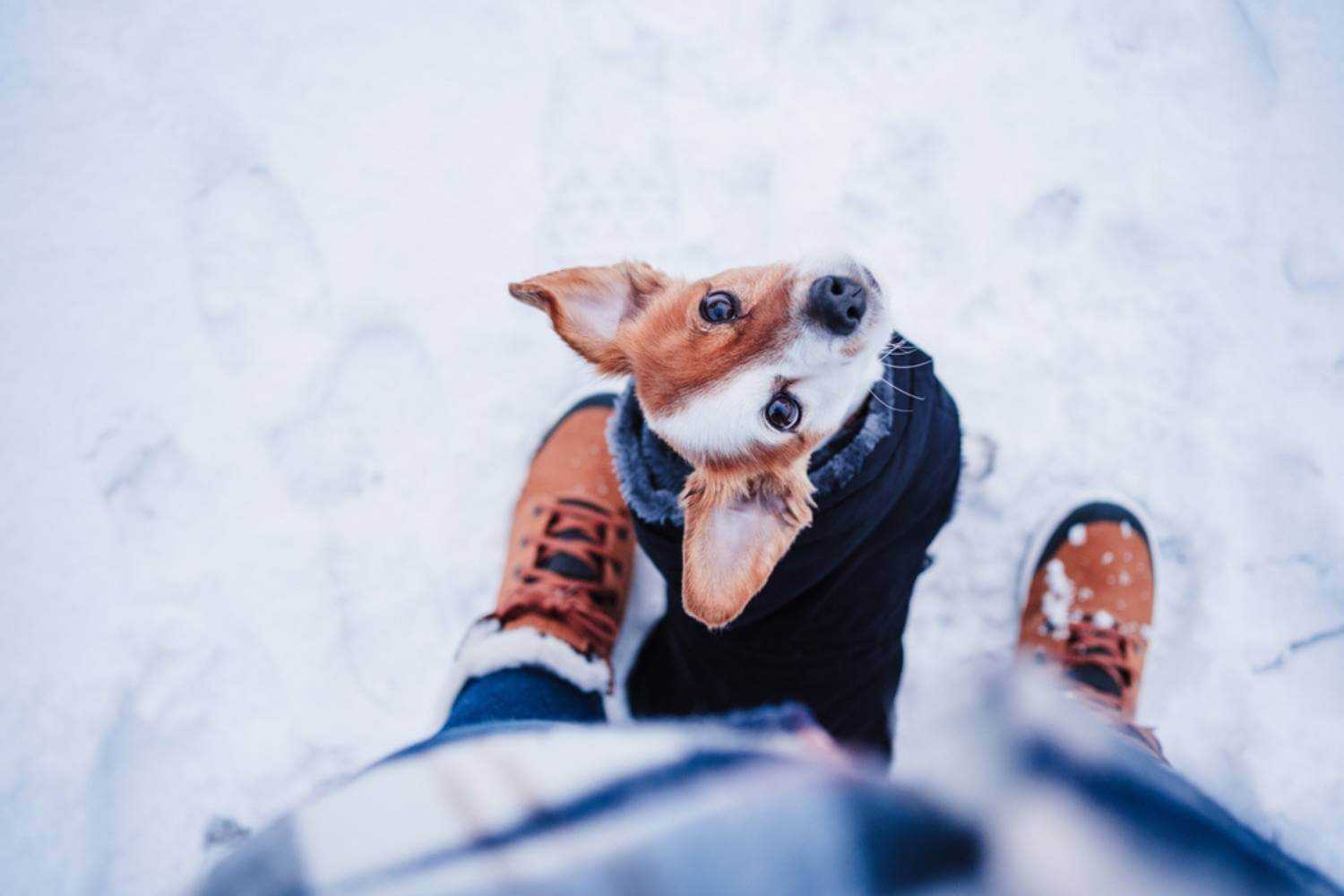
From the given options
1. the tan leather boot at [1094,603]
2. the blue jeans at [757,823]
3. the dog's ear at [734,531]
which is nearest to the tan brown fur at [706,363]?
the dog's ear at [734,531]

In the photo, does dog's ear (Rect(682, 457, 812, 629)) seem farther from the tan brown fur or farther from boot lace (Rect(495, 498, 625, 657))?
boot lace (Rect(495, 498, 625, 657))

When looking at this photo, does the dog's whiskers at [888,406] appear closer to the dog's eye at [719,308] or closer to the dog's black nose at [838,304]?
the dog's black nose at [838,304]

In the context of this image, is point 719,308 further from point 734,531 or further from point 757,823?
point 757,823

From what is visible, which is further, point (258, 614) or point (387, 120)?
point (387, 120)

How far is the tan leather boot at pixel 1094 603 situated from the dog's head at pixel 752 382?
1040 millimetres

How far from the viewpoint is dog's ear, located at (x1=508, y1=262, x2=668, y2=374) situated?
1.63 metres

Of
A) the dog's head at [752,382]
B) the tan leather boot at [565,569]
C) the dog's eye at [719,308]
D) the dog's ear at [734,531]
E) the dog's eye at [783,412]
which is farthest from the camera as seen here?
the tan leather boot at [565,569]

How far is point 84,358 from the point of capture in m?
2.38

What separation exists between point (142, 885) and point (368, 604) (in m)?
0.99

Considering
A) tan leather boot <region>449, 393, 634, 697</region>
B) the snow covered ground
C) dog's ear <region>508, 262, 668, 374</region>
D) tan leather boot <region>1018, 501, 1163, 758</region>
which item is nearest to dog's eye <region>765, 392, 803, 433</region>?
dog's ear <region>508, 262, 668, 374</region>

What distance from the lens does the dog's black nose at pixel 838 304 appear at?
5.05ft

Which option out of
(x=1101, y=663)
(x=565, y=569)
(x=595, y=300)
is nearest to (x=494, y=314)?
(x=595, y=300)

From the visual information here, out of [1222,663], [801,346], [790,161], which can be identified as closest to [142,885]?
[801,346]

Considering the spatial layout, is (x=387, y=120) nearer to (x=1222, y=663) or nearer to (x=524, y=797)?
(x=524, y=797)
